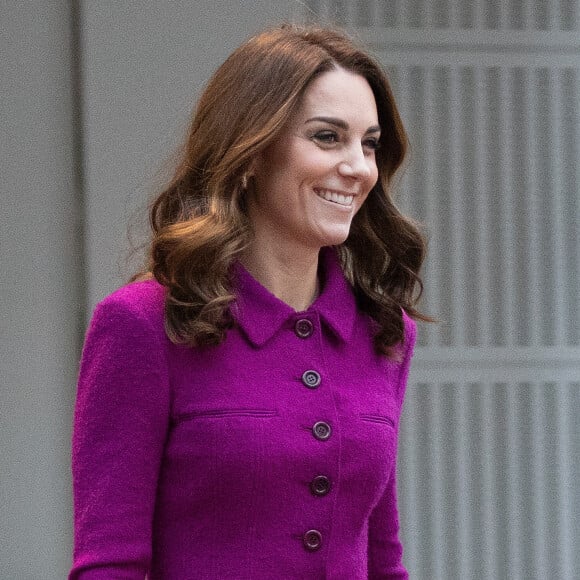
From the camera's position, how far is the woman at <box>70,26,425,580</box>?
231 cm

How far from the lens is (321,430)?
7.93 ft

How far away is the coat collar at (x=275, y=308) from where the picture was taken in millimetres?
2469

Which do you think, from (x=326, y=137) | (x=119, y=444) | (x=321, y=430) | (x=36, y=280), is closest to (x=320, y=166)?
(x=326, y=137)

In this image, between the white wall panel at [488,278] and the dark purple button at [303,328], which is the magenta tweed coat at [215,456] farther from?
the white wall panel at [488,278]

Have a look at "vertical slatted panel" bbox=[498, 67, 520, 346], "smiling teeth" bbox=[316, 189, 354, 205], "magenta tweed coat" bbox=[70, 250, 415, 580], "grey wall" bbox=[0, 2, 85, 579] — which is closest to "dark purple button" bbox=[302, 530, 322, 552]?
"magenta tweed coat" bbox=[70, 250, 415, 580]

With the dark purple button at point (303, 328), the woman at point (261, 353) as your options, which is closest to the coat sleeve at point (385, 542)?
the woman at point (261, 353)

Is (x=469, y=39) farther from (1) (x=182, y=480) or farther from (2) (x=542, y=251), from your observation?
(1) (x=182, y=480)

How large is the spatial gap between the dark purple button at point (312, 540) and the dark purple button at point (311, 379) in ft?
0.80

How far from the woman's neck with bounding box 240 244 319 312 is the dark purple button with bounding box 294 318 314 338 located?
0.04 meters

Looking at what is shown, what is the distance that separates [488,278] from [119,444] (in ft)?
7.32

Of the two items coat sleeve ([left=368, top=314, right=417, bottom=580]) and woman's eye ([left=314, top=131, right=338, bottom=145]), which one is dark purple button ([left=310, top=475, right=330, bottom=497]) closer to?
coat sleeve ([left=368, top=314, right=417, bottom=580])

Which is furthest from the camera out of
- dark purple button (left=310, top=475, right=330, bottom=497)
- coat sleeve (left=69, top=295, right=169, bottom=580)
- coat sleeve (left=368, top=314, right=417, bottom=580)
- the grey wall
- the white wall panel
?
the white wall panel

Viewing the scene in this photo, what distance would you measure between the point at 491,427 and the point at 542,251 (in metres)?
0.54

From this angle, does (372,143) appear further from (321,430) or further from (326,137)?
(321,430)
